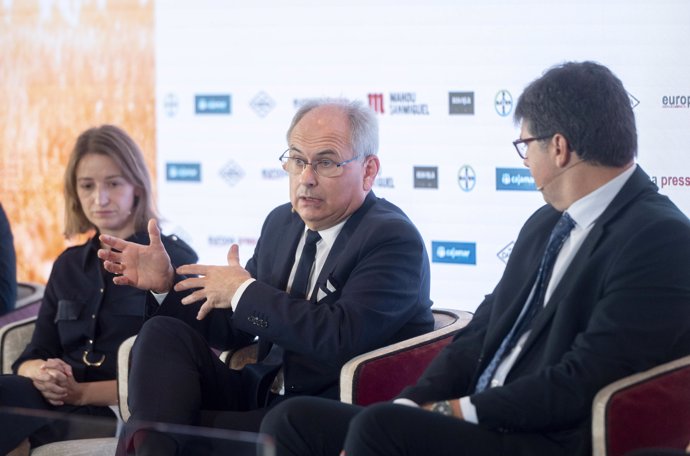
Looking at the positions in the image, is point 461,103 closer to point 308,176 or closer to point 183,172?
point 308,176

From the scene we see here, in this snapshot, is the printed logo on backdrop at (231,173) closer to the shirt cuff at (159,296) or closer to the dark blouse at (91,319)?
the dark blouse at (91,319)

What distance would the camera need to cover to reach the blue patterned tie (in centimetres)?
263

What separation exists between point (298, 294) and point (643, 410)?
120cm

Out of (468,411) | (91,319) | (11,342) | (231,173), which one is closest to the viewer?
(468,411)

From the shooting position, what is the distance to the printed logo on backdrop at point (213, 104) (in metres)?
4.91

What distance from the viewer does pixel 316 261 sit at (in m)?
3.23

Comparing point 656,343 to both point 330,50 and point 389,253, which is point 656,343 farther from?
point 330,50

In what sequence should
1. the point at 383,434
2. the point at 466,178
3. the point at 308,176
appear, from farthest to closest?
the point at 466,178, the point at 308,176, the point at 383,434

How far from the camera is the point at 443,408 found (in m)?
2.49

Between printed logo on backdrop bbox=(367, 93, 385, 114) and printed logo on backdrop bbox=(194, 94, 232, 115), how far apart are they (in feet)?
2.54

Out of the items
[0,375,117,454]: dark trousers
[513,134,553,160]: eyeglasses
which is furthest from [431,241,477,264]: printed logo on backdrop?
[0,375,117,454]: dark trousers

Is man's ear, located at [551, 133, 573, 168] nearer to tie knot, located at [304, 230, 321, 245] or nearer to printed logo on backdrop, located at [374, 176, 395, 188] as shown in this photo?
tie knot, located at [304, 230, 321, 245]

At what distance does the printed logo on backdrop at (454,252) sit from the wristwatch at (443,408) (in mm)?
1961

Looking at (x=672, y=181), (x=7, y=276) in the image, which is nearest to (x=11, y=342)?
(x=7, y=276)
